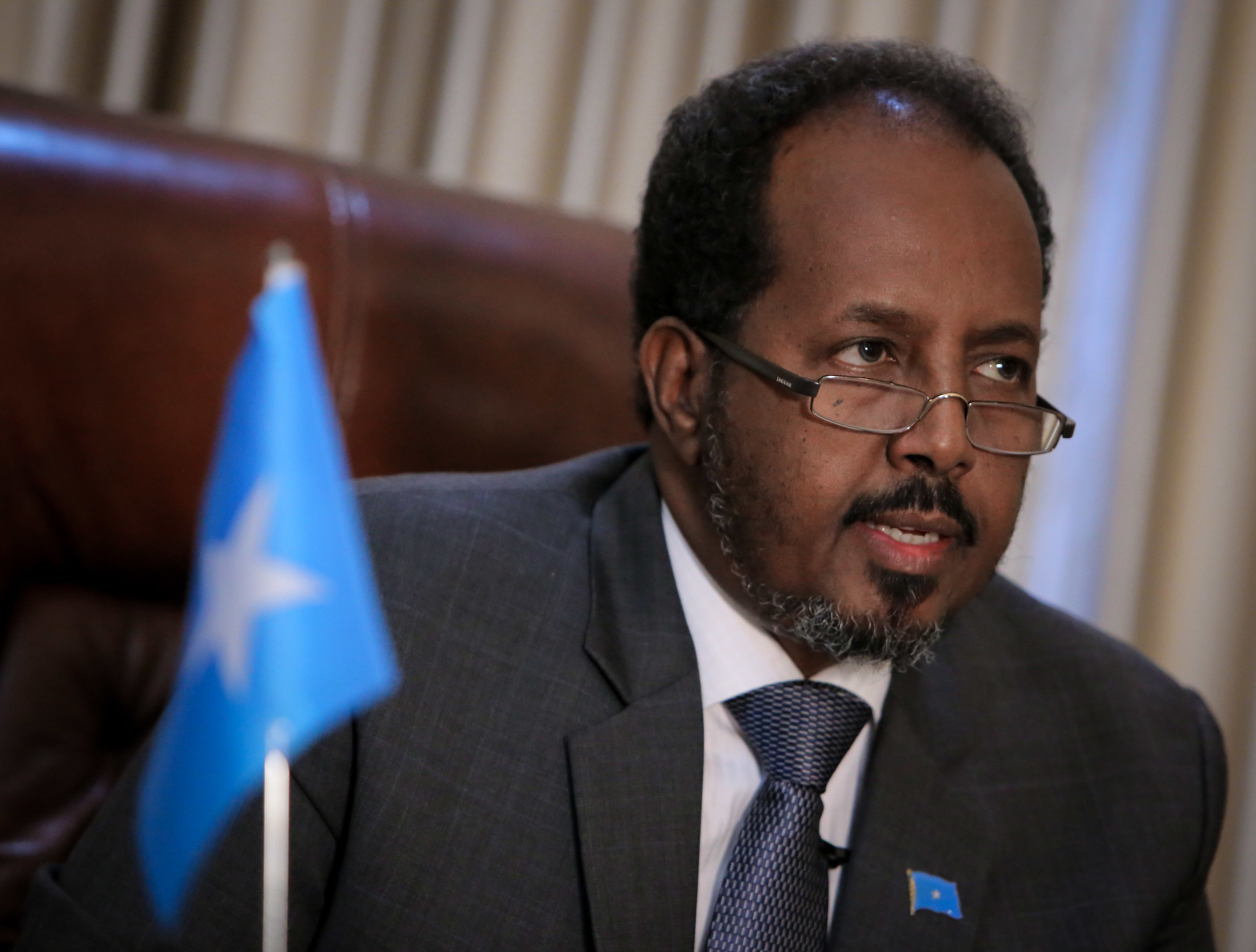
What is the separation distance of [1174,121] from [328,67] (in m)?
Result: 1.55

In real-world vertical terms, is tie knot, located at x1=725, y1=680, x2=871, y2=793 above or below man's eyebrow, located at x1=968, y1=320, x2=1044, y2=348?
below

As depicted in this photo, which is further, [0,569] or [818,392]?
[0,569]

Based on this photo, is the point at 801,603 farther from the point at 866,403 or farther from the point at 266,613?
the point at 266,613

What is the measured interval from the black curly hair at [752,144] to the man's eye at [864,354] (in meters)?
0.12

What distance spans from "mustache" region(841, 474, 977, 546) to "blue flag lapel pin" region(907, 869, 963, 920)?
385 millimetres

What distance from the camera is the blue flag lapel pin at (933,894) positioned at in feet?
4.18

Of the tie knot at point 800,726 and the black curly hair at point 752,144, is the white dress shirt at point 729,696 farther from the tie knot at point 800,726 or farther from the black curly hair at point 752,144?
the black curly hair at point 752,144

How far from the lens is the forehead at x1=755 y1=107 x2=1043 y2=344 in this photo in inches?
48.4

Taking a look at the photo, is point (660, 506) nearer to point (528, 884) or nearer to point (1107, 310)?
point (528, 884)

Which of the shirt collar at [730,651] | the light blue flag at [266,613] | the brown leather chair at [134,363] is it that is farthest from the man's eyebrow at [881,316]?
the light blue flag at [266,613]

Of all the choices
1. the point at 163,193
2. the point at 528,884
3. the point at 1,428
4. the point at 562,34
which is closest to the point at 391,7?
the point at 562,34

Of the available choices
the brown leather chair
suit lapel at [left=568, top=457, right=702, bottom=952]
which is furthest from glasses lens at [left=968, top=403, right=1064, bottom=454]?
the brown leather chair

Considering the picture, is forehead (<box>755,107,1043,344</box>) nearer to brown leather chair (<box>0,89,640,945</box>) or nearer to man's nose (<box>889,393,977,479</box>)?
man's nose (<box>889,393,977,479</box>)

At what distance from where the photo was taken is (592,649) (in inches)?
49.6
